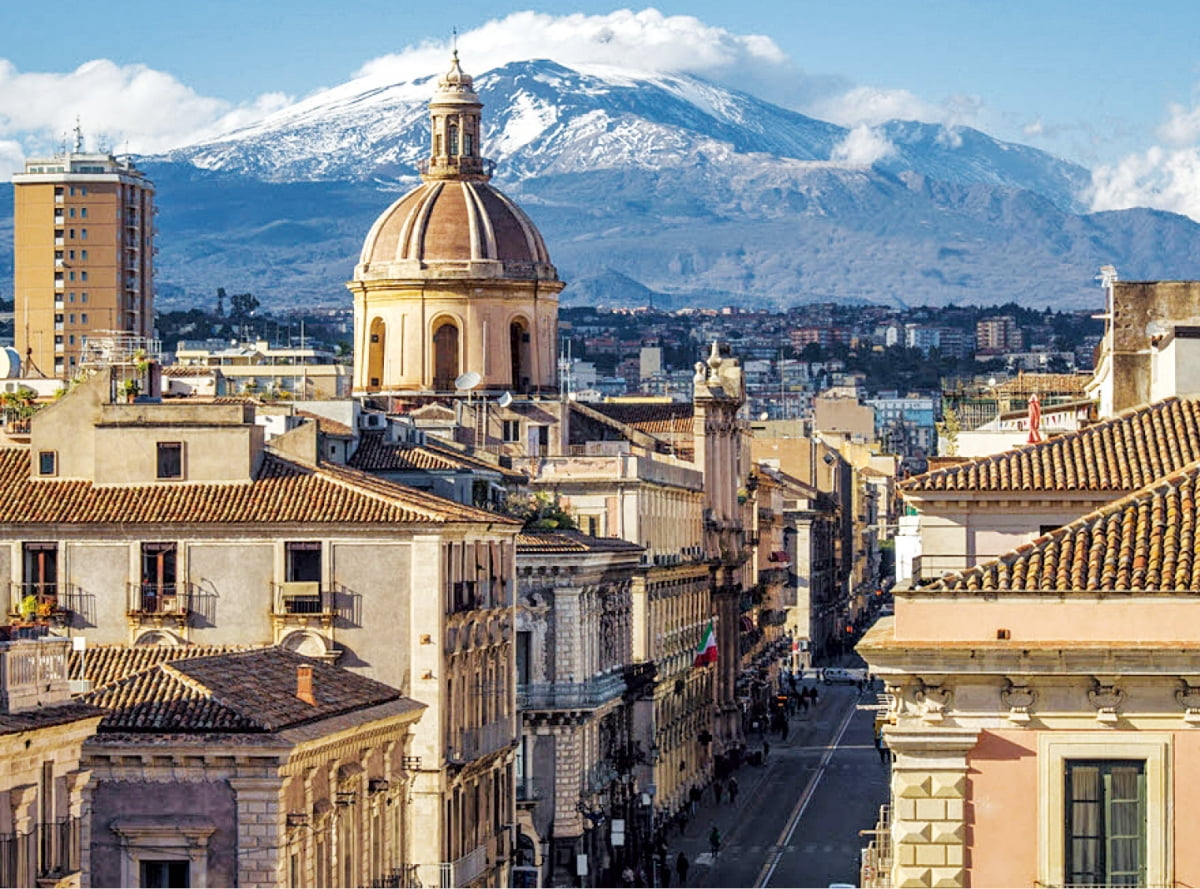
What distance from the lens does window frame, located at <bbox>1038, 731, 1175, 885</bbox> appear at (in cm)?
4078

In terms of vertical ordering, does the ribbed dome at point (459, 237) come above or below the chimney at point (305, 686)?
above

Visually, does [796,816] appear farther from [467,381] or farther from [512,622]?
[512,622]

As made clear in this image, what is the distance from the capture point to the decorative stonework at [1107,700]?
41.1m

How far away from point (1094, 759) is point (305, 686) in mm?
25507

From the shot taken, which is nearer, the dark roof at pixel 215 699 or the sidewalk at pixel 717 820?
the dark roof at pixel 215 699

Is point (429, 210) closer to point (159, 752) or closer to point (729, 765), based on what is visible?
point (729, 765)

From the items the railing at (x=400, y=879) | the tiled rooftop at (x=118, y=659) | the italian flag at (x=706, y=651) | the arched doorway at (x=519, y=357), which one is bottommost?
the railing at (x=400, y=879)

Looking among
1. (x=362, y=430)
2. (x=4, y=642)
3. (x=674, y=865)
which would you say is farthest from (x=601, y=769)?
(x=4, y=642)

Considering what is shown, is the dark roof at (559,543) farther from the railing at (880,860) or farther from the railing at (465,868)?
the railing at (880,860)

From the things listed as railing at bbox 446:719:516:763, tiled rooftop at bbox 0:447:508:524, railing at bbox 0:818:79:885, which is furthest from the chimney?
railing at bbox 446:719:516:763

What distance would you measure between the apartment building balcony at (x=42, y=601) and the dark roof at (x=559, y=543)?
22967mm

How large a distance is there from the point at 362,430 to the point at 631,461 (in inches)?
1252

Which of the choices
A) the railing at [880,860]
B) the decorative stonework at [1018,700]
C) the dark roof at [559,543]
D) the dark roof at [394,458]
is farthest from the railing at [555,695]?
the decorative stonework at [1018,700]

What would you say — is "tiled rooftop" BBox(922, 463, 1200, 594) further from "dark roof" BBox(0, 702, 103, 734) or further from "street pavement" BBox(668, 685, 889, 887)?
"street pavement" BBox(668, 685, 889, 887)
